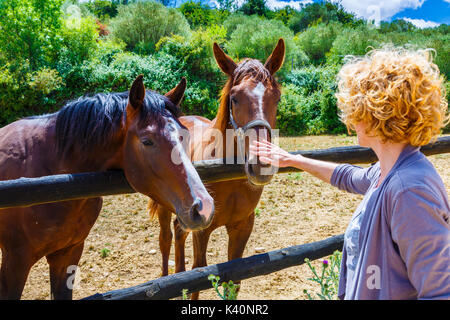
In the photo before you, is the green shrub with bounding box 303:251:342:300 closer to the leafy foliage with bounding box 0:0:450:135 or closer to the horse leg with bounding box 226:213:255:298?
the horse leg with bounding box 226:213:255:298

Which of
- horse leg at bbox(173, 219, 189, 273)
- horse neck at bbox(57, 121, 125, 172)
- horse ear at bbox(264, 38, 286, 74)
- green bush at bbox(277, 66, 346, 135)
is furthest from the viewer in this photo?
green bush at bbox(277, 66, 346, 135)

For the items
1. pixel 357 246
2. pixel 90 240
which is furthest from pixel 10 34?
pixel 357 246

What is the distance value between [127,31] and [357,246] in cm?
1881

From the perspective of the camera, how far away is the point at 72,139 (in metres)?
1.97

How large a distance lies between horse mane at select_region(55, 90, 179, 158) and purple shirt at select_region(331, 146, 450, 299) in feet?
4.22

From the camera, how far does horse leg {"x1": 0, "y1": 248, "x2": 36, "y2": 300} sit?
196 centimetres

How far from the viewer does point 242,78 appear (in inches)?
106

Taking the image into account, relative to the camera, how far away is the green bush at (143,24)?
17.3m

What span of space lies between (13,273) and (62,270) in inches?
15.1

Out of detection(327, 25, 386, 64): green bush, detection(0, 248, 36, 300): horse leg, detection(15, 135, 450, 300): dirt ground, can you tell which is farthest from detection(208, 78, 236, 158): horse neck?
detection(327, 25, 386, 64): green bush

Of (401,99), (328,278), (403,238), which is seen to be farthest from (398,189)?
(328,278)

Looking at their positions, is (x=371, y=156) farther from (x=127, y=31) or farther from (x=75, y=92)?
(x=127, y=31)

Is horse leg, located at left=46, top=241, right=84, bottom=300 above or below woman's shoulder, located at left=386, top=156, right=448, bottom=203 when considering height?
below
